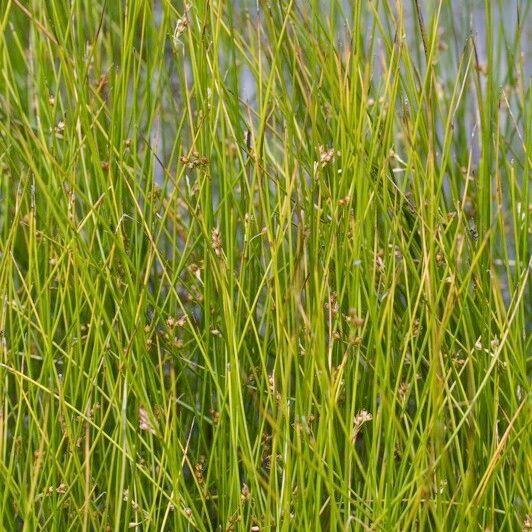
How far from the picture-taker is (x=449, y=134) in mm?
1730

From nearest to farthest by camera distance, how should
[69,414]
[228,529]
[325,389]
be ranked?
[325,389]
[228,529]
[69,414]

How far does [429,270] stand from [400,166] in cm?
43

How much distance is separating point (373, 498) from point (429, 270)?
0.41m

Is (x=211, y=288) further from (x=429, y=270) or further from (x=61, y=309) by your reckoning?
(x=429, y=270)

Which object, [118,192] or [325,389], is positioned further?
[118,192]

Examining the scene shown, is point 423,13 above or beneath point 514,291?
above

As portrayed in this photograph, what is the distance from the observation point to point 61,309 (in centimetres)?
176

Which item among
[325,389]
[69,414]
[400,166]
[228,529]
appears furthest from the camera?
[400,166]

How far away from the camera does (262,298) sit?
2.02 meters

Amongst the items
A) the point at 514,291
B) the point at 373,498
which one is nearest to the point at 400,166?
the point at 514,291

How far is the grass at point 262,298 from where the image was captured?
1.63m

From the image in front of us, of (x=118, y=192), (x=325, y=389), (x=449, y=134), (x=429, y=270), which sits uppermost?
(x=449, y=134)

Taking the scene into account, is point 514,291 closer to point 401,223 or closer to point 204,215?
point 401,223

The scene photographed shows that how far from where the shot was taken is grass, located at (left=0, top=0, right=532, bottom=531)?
1632 millimetres
